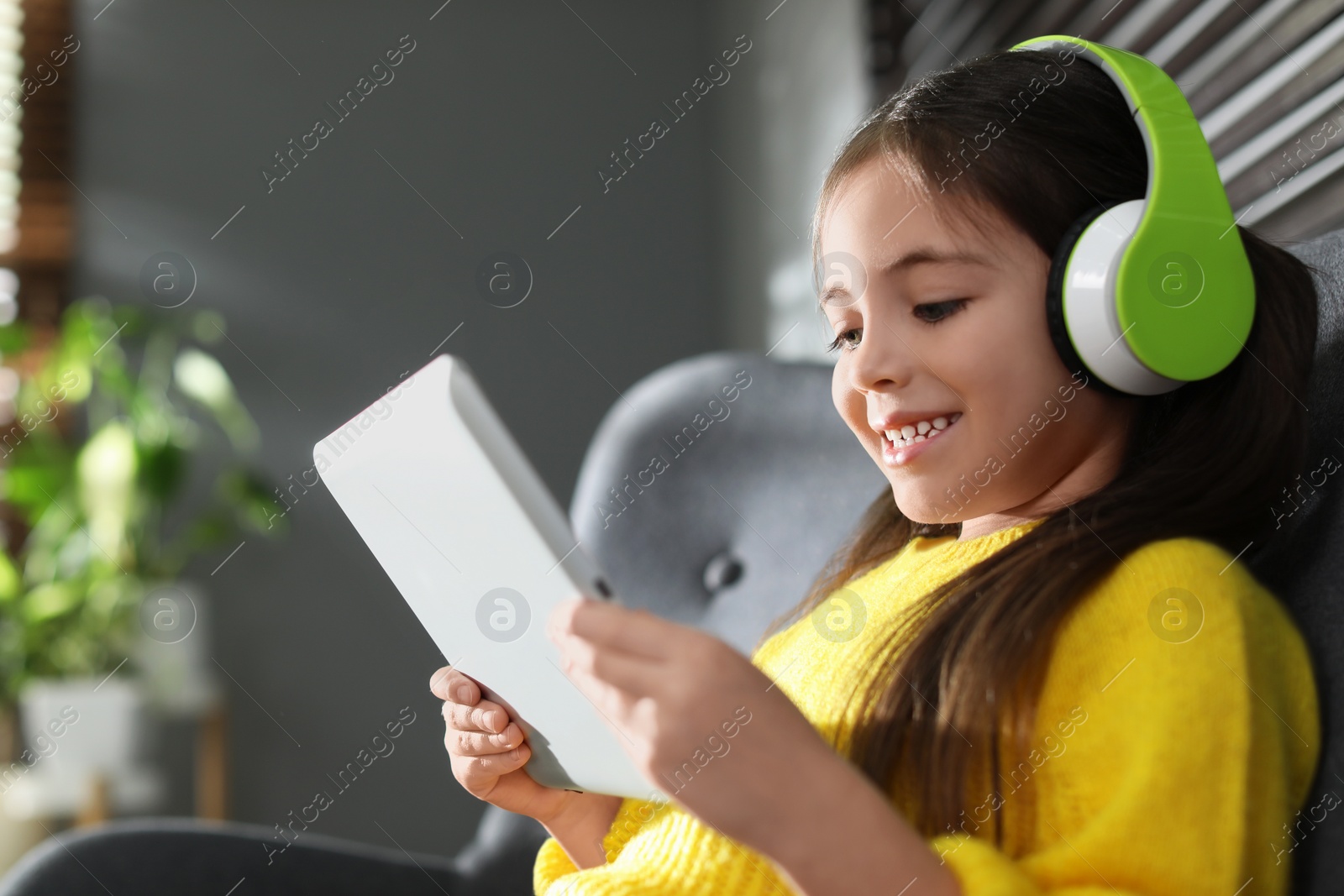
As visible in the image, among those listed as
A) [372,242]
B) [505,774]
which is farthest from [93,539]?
[505,774]

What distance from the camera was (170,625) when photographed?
2172 millimetres

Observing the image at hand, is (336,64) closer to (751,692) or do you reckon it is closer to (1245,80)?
(1245,80)

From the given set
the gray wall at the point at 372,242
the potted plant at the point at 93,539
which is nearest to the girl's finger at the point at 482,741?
the potted plant at the point at 93,539

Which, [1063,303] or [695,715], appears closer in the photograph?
[695,715]

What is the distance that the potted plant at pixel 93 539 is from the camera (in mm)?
1971

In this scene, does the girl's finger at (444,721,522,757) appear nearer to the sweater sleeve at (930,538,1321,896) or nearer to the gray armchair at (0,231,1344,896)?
the sweater sleeve at (930,538,1321,896)

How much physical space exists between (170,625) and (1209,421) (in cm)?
206

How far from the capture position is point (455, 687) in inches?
25.8

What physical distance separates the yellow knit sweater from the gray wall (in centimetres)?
190

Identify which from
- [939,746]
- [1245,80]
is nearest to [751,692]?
[939,746]

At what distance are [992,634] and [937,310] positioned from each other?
20 cm

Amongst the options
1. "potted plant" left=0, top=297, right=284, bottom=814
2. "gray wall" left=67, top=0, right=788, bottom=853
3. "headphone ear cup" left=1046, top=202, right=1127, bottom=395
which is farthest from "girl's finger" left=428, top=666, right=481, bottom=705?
"gray wall" left=67, top=0, right=788, bottom=853

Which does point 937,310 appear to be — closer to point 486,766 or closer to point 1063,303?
point 1063,303

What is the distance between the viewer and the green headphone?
1.96 feet
